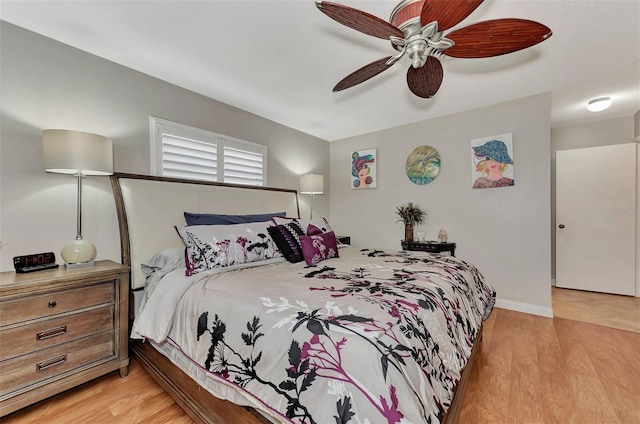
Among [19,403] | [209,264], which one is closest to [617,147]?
[209,264]

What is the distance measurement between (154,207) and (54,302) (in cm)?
96

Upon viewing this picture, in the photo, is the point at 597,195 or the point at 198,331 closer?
the point at 198,331

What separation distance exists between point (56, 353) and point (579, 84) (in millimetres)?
4916

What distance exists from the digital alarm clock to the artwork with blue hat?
4.16 m

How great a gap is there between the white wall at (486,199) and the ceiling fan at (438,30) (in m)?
1.94

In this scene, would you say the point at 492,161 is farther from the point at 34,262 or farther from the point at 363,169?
the point at 34,262

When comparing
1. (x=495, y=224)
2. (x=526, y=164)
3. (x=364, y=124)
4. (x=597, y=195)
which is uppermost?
(x=364, y=124)

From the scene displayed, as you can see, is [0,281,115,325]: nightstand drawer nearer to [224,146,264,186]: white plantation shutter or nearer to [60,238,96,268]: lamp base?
[60,238,96,268]: lamp base

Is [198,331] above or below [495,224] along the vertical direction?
below

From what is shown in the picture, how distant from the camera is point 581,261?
3908 mm

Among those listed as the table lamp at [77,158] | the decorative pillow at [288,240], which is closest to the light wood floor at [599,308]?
the decorative pillow at [288,240]

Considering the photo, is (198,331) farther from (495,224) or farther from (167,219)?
(495,224)

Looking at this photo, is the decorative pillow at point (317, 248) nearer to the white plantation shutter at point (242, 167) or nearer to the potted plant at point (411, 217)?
the white plantation shutter at point (242, 167)

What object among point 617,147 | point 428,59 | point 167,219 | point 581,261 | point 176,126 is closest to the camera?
point 428,59
